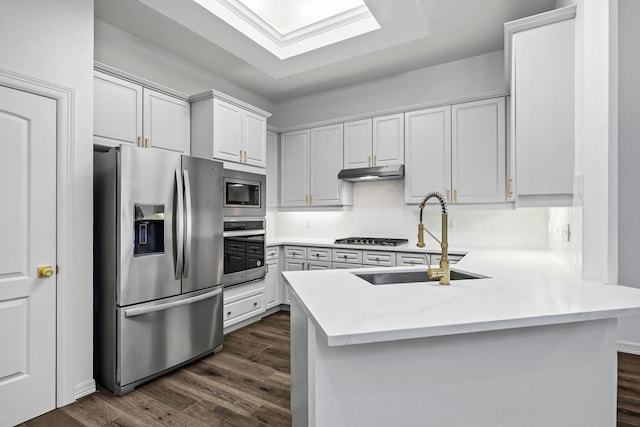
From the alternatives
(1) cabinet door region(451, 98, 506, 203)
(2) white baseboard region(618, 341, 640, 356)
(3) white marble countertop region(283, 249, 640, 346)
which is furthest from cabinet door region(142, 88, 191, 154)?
(2) white baseboard region(618, 341, 640, 356)

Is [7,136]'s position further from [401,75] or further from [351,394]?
[401,75]

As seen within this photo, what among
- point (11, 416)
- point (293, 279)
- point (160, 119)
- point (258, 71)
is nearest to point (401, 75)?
point (258, 71)

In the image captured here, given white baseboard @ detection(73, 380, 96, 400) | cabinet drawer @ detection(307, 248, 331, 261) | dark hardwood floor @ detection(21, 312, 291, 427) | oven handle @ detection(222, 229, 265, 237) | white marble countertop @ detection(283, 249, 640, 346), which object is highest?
oven handle @ detection(222, 229, 265, 237)

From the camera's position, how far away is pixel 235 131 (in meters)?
3.55

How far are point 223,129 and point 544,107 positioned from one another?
2.72 m

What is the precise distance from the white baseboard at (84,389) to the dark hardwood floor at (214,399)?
0.04 meters

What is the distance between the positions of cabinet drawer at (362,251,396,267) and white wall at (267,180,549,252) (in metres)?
0.35

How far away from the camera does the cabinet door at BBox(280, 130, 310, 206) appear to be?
14.5 ft

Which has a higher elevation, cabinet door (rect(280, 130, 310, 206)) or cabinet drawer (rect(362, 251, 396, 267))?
cabinet door (rect(280, 130, 310, 206))

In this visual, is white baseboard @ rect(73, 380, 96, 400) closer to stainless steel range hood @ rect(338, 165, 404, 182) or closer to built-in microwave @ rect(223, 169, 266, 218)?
built-in microwave @ rect(223, 169, 266, 218)

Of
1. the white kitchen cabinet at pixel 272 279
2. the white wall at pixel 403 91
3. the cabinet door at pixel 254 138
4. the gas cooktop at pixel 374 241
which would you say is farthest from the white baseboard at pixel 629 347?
the cabinet door at pixel 254 138

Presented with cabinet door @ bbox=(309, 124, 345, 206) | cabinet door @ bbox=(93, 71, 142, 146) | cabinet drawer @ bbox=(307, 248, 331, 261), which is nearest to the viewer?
cabinet door @ bbox=(93, 71, 142, 146)

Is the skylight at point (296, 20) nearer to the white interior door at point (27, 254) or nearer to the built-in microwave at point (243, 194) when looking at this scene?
the built-in microwave at point (243, 194)

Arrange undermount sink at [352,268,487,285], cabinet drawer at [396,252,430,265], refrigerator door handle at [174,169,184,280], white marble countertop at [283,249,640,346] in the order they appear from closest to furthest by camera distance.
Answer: white marble countertop at [283,249,640,346] → undermount sink at [352,268,487,285] → refrigerator door handle at [174,169,184,280] → cabinet drawer at [396,252,430,265]
